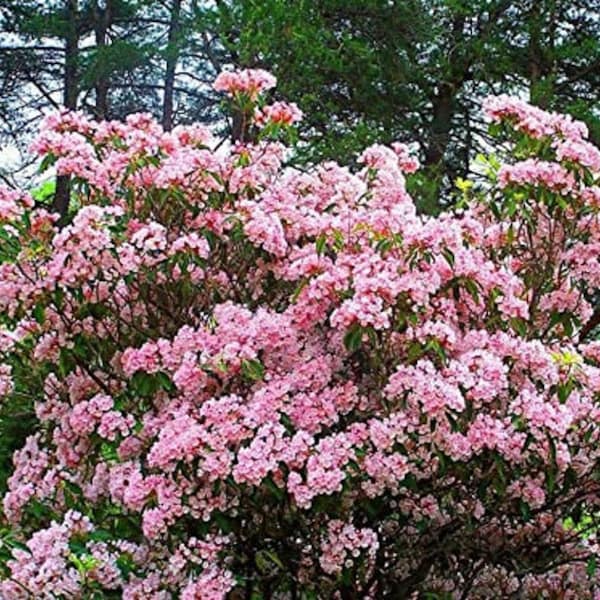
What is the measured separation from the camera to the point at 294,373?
2566 millimetres

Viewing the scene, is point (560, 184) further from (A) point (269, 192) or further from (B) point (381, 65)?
(B) point (381, 65)

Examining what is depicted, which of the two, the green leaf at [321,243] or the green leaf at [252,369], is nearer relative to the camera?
the green leaf at [252,369]

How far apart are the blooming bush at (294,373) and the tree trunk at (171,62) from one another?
4993mm

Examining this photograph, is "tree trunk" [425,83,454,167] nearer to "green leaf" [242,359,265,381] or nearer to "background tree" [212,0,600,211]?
"background tree" [212,0,600,211]

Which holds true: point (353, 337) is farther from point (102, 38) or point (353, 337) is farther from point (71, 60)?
point (102, 38)

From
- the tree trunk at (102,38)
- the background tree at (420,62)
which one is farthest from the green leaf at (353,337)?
the tree trunk at (102,38)

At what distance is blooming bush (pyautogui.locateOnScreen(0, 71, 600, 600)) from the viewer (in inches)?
95.9

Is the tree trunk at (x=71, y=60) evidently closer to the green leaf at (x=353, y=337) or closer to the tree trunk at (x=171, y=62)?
the tree trunk at (x=171, y=62)

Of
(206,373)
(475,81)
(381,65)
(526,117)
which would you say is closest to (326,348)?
(206,373)

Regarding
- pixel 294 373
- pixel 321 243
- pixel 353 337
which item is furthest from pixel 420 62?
pixel 353 337

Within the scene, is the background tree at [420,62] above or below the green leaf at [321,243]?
above

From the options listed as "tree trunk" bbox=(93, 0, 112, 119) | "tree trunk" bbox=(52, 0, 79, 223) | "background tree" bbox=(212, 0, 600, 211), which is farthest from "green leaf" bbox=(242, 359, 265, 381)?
"tree trunk" bbox=(52, 0, 79, 223)

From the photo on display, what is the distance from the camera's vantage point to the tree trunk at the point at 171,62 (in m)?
8.02

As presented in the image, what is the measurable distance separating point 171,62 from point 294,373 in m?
6.35
